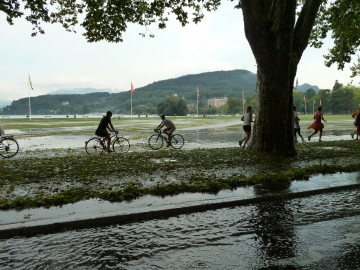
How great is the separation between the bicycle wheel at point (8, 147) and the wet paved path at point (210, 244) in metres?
12.6

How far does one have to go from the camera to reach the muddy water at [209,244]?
3822 millimetres

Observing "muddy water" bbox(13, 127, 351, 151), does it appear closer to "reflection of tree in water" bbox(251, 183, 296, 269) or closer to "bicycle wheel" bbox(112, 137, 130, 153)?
"bicycle wheel" bbox(112, 137, 130, 153)

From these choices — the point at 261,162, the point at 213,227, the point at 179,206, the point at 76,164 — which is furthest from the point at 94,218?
the point at 261,162

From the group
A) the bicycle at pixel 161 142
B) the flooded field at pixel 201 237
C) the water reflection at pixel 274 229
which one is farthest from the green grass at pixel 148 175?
the bicycle at pixel 161 142

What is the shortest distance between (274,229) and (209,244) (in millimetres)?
1151

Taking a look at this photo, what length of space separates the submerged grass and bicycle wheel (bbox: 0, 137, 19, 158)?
18.1 feet

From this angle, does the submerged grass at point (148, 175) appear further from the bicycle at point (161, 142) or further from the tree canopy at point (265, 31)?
the bicycle at point (161, 142)

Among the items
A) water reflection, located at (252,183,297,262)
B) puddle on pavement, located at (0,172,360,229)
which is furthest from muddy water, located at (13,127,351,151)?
water reflection, located at (252,183,297,262)

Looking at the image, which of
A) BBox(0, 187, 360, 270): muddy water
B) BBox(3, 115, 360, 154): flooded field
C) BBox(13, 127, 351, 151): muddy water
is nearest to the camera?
BBox(0, 187, 360, 270): muddy water

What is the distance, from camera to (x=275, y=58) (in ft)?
39.2

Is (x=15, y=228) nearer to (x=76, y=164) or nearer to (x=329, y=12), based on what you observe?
(x=76, y=164)

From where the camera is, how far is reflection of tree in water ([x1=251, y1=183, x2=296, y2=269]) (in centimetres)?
410

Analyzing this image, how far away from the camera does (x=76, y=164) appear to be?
36.2 ft

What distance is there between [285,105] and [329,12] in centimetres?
1071
